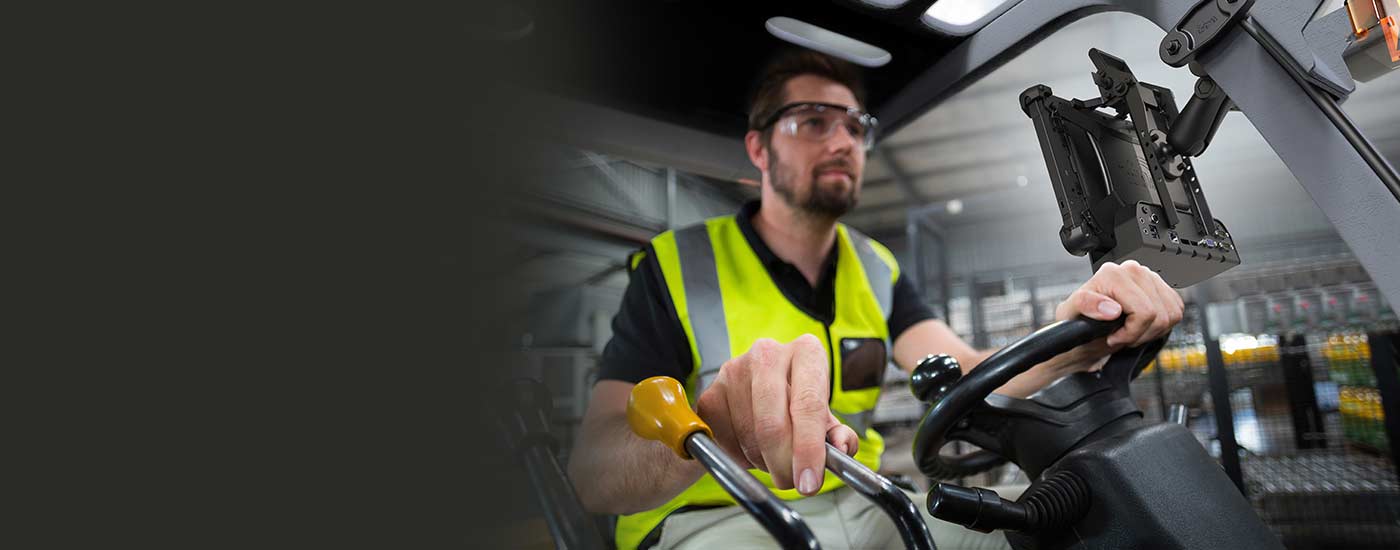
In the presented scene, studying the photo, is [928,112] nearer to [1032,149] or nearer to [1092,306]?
[1032,149]

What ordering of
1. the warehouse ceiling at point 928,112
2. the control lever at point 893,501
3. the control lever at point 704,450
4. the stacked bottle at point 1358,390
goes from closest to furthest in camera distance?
the control lever at point 704,450, the control lever at point 893,501, the warehouse ceiling at point 928,112, the stacked bottle at point 1358,390

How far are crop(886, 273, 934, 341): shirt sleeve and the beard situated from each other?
1.21 ft

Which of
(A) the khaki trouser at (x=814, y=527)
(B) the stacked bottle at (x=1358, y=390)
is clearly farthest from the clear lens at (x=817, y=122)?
(B) the stacked bottle at (x=1358, y=390)

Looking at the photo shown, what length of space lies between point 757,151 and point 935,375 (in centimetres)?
31

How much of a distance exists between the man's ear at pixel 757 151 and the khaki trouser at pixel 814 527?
0.36 metres

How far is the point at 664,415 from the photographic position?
1.53 ft

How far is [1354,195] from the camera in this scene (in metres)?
0.54

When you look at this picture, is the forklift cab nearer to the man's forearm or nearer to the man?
the man

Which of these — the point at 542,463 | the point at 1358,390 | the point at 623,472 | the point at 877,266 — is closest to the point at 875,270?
the point at 877,266

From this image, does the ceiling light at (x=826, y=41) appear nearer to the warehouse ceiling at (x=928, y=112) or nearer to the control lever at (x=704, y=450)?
the warehouse ceiling at (x=928, y=112)

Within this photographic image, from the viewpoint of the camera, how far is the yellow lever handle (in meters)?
0.45

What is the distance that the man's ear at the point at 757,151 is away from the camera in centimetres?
81

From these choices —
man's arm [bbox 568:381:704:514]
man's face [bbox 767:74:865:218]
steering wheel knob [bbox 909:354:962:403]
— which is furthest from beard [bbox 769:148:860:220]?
man's arm [bbox 568:381:704:514]

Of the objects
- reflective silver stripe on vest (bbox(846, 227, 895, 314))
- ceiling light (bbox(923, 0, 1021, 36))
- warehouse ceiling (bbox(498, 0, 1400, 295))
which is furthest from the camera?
reflective silver stripe on vest (bbox(846, 227, 895, 314))
